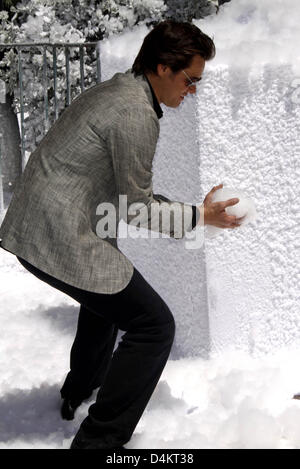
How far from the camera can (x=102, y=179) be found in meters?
2.72

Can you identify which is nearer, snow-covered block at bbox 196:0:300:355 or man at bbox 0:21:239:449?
man at bbox 0:21:239:449

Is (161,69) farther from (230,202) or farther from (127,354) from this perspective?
(127,354)

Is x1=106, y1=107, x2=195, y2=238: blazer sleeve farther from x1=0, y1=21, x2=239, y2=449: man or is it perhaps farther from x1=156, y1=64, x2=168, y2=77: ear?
x1=156, y1=64, x2=168, y2=77: ear

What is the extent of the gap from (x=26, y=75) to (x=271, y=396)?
848cm

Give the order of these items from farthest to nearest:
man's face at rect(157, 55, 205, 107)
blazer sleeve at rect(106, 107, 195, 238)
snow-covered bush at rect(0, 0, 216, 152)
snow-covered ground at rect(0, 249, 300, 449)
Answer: snow-covered bush at rect(0, 0, 216, 152)
snow-covered ground at rect(0, 249, 300, 449)
man's face at rect(157, 55, 205, 107)
blazer sleeve at rect(106, 107, 195, 238)

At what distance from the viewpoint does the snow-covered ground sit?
318 cm

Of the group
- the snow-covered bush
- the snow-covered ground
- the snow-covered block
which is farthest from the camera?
the snow-covered bush

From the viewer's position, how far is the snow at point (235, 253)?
3695mm

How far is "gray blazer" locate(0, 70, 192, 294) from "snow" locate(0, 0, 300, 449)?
101 centimetres

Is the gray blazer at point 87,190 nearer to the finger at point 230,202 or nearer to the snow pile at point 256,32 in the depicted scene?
the finger at point 230,202

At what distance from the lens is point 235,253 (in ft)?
12.9

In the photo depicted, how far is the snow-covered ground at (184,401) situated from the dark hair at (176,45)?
58.0 inches

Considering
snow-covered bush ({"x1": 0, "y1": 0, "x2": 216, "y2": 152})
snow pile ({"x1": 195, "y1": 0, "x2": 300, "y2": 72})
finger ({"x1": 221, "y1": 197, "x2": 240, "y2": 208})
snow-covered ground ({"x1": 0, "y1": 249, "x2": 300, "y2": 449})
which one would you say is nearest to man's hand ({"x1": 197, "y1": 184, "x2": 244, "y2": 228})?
finger ({"x1": 221, "y1": 197, "x2": 240, "y2": 208})
